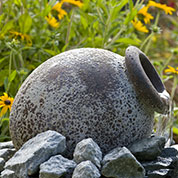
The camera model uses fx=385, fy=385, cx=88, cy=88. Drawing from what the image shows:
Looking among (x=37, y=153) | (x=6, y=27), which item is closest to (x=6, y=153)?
(x=37, y=153)

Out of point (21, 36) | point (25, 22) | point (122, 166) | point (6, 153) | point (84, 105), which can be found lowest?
point (6, 153)

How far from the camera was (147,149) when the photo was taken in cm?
216

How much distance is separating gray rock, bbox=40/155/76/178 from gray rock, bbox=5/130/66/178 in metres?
0.05

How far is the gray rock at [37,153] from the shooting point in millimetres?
1973

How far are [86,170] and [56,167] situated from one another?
0.16 m

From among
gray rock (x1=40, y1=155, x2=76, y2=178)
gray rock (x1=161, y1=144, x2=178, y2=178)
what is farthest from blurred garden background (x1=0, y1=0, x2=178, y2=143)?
gray rock (x1=40, y1=155, x2=76, y2=178)

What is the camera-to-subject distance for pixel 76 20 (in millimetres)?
4957

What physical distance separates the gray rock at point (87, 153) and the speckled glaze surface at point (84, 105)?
0.62 feet

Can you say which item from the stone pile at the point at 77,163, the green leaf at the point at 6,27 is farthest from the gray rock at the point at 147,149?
the green leaf at the point at 6,27

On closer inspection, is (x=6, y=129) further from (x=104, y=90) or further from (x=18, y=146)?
(x=104, y=90)

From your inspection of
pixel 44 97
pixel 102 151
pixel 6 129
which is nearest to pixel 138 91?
pixel 102 151

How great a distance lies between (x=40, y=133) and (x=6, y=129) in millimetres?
1445

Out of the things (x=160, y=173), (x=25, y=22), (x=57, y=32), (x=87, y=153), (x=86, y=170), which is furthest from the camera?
(x=57, y=32)

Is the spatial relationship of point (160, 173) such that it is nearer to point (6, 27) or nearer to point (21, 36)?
point (21, 36)
